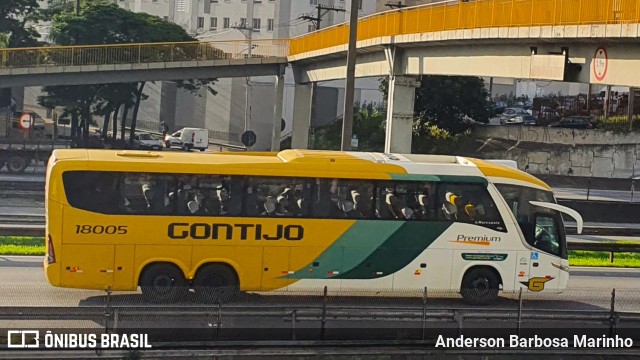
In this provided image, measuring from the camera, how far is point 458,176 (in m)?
18.2

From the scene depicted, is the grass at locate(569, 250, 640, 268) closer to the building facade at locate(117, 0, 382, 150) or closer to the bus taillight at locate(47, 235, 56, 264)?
the bus taillight at locate(47, 235, 56, 264)

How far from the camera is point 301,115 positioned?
5831 cm

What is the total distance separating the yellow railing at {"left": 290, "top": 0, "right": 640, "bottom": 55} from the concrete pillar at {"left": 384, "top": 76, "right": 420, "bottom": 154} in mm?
2149

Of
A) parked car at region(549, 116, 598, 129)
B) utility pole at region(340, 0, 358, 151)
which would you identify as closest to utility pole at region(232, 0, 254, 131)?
parked car at region(549, 116, 598, 129)

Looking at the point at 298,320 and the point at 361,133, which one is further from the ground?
the point at 361,133

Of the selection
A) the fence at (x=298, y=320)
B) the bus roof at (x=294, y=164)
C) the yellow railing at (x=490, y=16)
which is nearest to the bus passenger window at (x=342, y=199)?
the bus roof at (x=294, y=164)

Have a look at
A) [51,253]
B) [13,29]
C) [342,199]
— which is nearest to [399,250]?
[342,199]

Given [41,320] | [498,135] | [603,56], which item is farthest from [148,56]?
[41,320]

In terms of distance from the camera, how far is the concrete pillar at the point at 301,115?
57469 mm

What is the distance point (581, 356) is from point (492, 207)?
448 centimetres

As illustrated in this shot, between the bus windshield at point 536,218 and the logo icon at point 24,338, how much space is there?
9.22 m

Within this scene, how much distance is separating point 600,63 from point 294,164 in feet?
37.5

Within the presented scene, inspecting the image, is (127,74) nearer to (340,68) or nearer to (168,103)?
(340,68)

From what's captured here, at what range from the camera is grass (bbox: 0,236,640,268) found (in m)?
23.0
